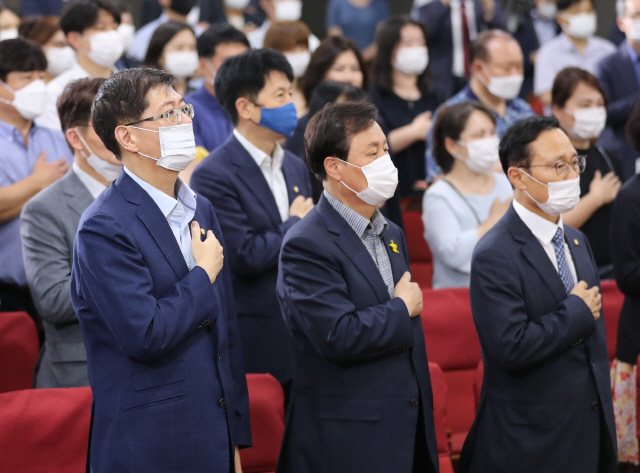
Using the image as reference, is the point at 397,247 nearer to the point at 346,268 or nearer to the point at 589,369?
the point at 346,268

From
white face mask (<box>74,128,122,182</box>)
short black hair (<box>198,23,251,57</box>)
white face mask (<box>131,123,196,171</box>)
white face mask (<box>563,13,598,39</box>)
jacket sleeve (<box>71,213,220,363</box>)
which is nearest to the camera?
jacket sleeve (<box>71,213,220,363</box>)

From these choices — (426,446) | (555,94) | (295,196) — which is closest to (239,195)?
(295,196)

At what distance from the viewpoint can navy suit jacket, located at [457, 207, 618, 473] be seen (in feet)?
8.63

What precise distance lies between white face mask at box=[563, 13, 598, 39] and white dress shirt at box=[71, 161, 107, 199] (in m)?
4.47

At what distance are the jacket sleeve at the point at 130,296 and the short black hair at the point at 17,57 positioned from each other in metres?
2.23

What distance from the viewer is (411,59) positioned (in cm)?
534

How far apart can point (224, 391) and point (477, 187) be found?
7.56ft

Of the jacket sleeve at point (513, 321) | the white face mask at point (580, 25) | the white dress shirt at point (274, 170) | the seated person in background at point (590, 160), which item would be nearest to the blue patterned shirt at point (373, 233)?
the jacket sleeve at point (513, 321)

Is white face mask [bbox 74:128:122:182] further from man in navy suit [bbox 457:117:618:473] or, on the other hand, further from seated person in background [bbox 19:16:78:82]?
seated person in background [bbox 19:16:78:82]

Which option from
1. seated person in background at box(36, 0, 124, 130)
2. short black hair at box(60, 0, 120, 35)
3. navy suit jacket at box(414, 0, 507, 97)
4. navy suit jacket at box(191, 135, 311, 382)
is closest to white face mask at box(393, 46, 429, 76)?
navy suit jacket at box(414, 0, 507, 97)

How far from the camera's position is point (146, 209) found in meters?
2.22

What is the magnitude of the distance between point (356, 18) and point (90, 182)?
5.28 metres

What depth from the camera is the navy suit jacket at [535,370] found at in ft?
8.63

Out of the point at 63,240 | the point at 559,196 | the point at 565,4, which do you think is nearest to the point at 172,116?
the point at 63,240
